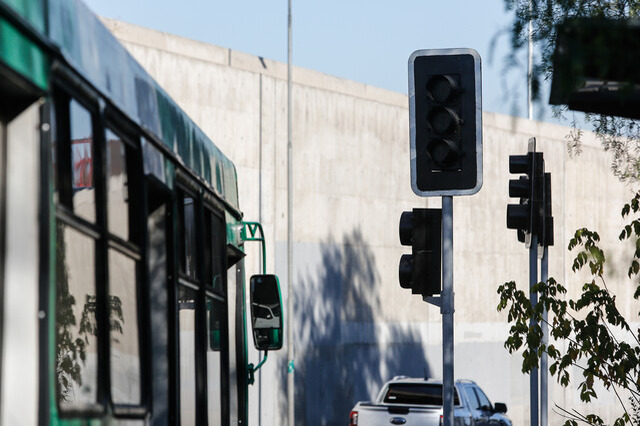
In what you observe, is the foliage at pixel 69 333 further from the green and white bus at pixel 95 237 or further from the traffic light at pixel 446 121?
the traffic light at pixel 446 121

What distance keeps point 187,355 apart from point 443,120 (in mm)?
3371

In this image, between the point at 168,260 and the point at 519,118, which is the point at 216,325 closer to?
the point at 168,260

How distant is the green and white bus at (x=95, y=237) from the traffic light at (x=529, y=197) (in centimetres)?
497

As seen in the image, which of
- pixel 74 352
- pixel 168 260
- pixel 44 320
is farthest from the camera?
pixel 168 260

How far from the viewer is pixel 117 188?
13.5 feet

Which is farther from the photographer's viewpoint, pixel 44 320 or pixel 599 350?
pixel 599 350

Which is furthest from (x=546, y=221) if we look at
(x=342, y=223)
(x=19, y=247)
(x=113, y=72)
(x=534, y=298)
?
(x=342, y=223)

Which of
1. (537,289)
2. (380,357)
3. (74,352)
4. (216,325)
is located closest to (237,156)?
(380,357)

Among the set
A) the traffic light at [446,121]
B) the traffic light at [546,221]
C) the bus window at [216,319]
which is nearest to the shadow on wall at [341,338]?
the traffic light at [546,221]

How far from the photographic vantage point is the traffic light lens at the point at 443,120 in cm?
803

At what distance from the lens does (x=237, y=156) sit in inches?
1156

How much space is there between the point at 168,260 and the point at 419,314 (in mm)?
31785

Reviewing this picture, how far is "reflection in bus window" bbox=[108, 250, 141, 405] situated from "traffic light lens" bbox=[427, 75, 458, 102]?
4.19 m

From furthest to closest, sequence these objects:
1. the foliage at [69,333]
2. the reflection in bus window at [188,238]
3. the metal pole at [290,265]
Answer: the metal pole at [290,265] → the reflection in bus window at [188,238] → the foliage at [69,333]
